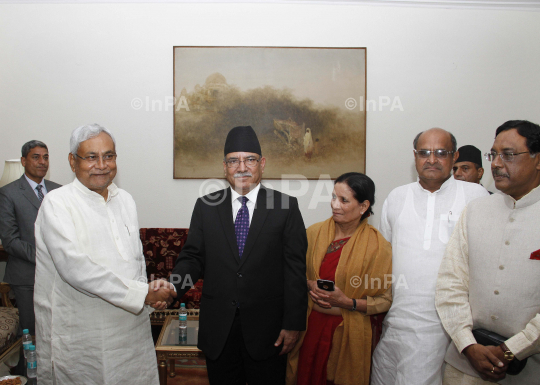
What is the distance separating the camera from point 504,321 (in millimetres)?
1618

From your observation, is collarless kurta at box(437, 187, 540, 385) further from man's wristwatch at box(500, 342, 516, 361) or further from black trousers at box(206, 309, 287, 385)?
black trousers at box(206, 309, 287, 385)

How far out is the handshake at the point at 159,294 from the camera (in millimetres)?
1887

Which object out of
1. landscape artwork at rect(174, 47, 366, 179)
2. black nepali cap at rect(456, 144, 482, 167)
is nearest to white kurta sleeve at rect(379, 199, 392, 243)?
black nepali cap at rect(456, 144, 482, 167)

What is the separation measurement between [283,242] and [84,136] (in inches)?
44.6

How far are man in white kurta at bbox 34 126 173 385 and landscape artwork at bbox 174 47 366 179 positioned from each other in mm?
2099

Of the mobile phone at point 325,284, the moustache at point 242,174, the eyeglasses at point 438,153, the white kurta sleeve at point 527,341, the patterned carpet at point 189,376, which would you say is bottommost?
the patterned carpet at point 189,376

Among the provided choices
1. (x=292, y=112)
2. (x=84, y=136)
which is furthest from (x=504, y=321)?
(x=292, y=112)

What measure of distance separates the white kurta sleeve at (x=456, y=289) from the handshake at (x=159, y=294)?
4.52 ft

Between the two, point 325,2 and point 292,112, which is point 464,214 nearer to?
point 292,112

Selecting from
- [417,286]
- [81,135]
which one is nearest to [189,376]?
[417,286]

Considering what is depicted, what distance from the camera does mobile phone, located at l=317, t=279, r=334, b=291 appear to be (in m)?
1.94

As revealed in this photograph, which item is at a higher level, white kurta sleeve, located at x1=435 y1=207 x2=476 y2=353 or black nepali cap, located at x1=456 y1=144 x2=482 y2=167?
black nepali cap, located at x1=456 y1=144 x2=482 y2=167

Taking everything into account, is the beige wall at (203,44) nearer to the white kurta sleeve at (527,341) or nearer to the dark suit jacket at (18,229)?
the dark suit jacket at (18,229)

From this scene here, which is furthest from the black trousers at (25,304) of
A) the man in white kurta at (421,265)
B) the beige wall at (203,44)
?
the man in white kurta at (421,265)
